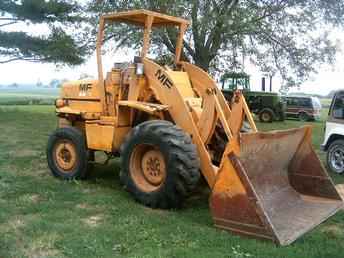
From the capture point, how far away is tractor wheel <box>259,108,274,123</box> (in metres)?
25.0

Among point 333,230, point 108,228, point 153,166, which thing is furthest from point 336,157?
point 108,228

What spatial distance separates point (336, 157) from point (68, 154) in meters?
4.90

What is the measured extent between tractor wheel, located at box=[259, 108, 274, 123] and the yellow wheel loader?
17644 mm

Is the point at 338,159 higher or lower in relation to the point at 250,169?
lower

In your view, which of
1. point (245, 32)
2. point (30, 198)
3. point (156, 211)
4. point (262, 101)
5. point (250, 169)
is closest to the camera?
point (250, 169)

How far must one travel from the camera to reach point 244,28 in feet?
60.4

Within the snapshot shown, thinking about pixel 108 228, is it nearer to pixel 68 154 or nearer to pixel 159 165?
pixel 159 165

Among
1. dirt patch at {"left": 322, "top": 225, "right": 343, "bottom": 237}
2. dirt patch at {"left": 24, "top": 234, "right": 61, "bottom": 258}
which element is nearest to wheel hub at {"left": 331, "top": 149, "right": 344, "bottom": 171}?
dirt patch at {"left": 322, "top": 225, "right": 343, "bottom": 237}

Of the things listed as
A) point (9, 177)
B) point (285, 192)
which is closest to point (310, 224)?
point (285, 192)

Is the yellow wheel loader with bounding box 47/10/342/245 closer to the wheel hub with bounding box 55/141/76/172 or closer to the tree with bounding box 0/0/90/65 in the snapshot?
the wheel hub with bounding box 55/141/76/172

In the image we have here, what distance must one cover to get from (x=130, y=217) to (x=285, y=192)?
6.54 ft

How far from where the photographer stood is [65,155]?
793 cm

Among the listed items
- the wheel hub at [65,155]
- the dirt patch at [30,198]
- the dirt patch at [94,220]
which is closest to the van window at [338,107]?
the wheel hub at [65,155]

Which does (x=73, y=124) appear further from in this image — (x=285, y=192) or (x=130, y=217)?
(x=285, y=192)
